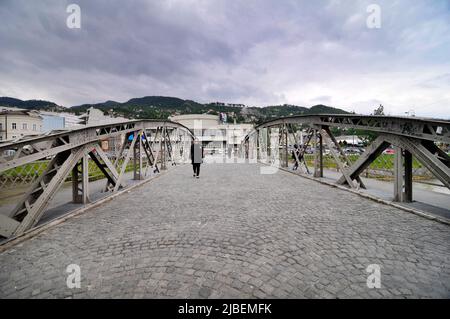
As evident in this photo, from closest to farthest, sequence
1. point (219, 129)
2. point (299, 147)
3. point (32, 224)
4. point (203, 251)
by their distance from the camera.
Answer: point (203, 251) < point (32, 224) < point (299, 147) < point (219, 129)

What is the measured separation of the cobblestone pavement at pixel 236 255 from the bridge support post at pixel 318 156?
223 inches

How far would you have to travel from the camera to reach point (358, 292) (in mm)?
2502

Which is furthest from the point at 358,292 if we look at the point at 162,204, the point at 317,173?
the point at 317,173

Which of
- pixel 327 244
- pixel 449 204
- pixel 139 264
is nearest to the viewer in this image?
pixel 139 264

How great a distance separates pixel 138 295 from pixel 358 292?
8.37 feet

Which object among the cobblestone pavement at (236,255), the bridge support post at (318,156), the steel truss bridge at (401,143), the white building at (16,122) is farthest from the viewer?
the white building at (16,122)

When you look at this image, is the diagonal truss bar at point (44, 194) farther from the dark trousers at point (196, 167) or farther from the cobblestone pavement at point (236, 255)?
the dark trousers at point (196, 167)

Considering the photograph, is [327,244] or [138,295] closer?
[138,295]

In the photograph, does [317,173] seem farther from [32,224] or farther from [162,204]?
[32,224]

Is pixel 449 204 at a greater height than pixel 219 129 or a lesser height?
lesser

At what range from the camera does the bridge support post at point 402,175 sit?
626cm
